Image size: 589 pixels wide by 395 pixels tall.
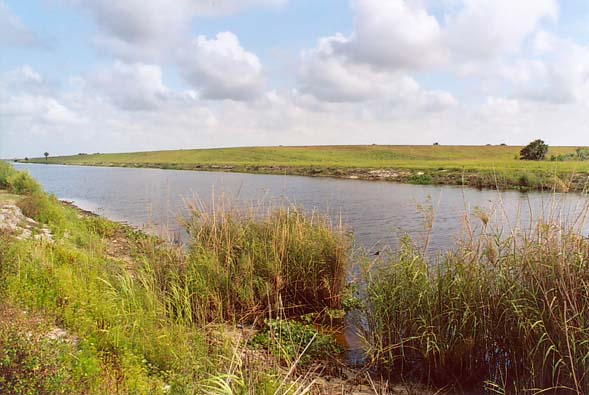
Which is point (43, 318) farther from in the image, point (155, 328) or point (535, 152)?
point (535, 152)

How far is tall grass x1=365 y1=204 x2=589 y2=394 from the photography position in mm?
4426

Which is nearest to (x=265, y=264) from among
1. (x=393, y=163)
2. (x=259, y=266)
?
(x=259, y=266)

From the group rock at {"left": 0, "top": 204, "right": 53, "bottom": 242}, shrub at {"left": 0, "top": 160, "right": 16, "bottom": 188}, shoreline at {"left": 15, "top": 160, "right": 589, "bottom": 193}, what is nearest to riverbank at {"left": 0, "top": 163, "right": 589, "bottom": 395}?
rock at {"left": 0, "top": 204, "right": 53, "bottom": 242}

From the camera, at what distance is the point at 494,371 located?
5.32 m

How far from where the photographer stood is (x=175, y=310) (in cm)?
659

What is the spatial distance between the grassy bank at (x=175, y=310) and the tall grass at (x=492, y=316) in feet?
4.71

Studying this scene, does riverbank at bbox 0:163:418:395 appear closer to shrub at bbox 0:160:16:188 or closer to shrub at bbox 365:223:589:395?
shrub at bbox 365:223:589:395

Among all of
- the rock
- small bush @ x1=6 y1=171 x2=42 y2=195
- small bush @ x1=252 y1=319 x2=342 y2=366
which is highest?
small bush @ x1=6 y1=171 x2=42 y2=195

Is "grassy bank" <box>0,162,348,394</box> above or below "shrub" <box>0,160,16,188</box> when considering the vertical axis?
below

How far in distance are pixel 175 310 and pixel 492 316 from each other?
5.04 m

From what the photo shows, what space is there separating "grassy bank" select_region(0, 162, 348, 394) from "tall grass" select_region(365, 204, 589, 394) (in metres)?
1.43

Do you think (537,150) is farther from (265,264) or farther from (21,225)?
(21,225)

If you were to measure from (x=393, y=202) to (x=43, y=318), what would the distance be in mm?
25283

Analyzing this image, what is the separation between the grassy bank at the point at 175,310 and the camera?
360 cm
